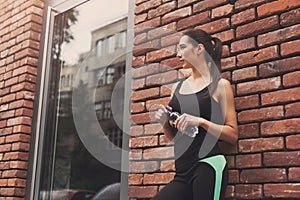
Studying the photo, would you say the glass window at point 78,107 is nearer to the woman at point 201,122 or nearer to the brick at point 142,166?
the brick at point 142,166

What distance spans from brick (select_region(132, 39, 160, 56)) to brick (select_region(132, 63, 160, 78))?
0.09m

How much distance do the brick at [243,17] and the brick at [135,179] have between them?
0.95m

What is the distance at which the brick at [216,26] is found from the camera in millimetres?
2216

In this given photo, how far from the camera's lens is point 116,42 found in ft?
9.95

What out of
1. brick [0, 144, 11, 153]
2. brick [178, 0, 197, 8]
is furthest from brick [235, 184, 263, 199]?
brick [0, 144, 11, 153]

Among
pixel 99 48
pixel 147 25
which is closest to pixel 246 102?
pixel 147 25

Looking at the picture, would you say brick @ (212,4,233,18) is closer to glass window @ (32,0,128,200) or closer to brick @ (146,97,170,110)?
brick @ (146,97,170,110)

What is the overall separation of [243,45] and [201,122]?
47 cm

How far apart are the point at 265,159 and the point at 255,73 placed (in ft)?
1.31

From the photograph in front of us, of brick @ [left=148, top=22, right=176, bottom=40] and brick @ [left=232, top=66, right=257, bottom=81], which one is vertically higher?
brick @ [left=148, top=22, right=176, bottom=40]

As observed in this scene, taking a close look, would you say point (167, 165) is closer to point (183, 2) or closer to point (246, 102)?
point (246, 102)

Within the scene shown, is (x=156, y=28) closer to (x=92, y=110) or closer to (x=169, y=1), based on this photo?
(x=169, y=1)

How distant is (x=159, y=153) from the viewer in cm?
235

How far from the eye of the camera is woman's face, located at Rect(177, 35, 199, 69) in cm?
209
